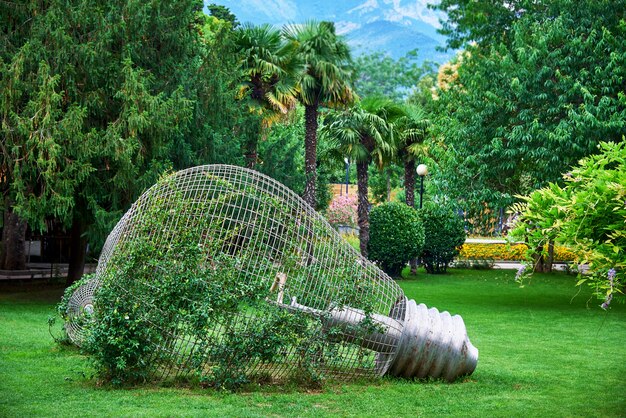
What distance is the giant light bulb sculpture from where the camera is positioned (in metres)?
10.1

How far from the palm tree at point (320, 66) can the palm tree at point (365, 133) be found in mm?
1740

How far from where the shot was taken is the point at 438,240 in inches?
1218

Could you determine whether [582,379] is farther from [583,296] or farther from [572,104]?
[583,296]

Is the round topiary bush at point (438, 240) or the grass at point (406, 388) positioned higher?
the round topiary bush at point (438, 240)

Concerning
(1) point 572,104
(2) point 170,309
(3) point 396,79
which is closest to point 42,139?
(2) point 170,309

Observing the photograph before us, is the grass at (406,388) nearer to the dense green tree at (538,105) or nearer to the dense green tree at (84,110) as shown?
the dense green tree at (84,110)

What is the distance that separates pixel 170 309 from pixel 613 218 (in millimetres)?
4818

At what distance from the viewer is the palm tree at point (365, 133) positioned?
28.7 meters

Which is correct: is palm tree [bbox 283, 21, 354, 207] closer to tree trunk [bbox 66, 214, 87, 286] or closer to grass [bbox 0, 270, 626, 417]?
tree trunk [bbox 66, 214, 87, 286]

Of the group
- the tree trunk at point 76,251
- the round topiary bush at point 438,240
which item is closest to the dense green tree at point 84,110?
the tree trunk at point 76,251

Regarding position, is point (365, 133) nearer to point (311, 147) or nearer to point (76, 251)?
point (311, 147)

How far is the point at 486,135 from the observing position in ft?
68.1

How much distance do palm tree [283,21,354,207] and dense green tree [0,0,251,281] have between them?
19.5 ft

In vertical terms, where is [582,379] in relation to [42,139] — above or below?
below
